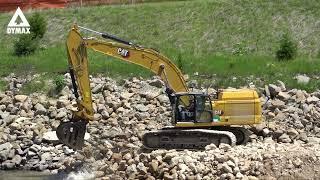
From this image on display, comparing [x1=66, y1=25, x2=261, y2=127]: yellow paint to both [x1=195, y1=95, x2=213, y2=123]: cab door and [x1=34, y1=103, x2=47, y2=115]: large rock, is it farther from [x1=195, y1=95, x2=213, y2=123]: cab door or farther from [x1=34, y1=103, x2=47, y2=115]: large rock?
[x1=34, y1=103, x2=47, y2=115]: large rock

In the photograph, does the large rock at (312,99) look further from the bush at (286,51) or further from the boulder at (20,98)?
the boulder at (20,98)

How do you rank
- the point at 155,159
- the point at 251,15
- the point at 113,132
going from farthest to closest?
1. the point at 251,15
2. the point at 113,132
3. the point at 155,159

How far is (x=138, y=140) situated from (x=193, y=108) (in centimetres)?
285

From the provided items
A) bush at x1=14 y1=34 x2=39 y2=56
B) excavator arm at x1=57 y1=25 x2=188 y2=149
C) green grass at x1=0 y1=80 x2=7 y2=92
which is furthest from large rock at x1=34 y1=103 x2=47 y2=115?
bush at x1=14 y1=34 x2=39 y2=56

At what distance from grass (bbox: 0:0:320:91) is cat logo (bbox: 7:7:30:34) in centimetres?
62

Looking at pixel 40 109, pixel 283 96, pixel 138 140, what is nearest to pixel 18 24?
pixel 40 109

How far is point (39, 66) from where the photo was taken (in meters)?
32.8

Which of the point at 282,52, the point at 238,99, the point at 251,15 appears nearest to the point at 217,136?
the point at 238,99

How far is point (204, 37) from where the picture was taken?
37781mm

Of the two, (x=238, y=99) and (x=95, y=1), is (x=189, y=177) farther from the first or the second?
(x=95, y=1)

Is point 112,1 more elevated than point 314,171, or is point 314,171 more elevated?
point 112,1

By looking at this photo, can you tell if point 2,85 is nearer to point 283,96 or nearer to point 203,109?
point 203,109

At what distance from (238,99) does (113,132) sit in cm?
514

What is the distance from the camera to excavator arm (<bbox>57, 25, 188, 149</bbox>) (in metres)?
21.6
